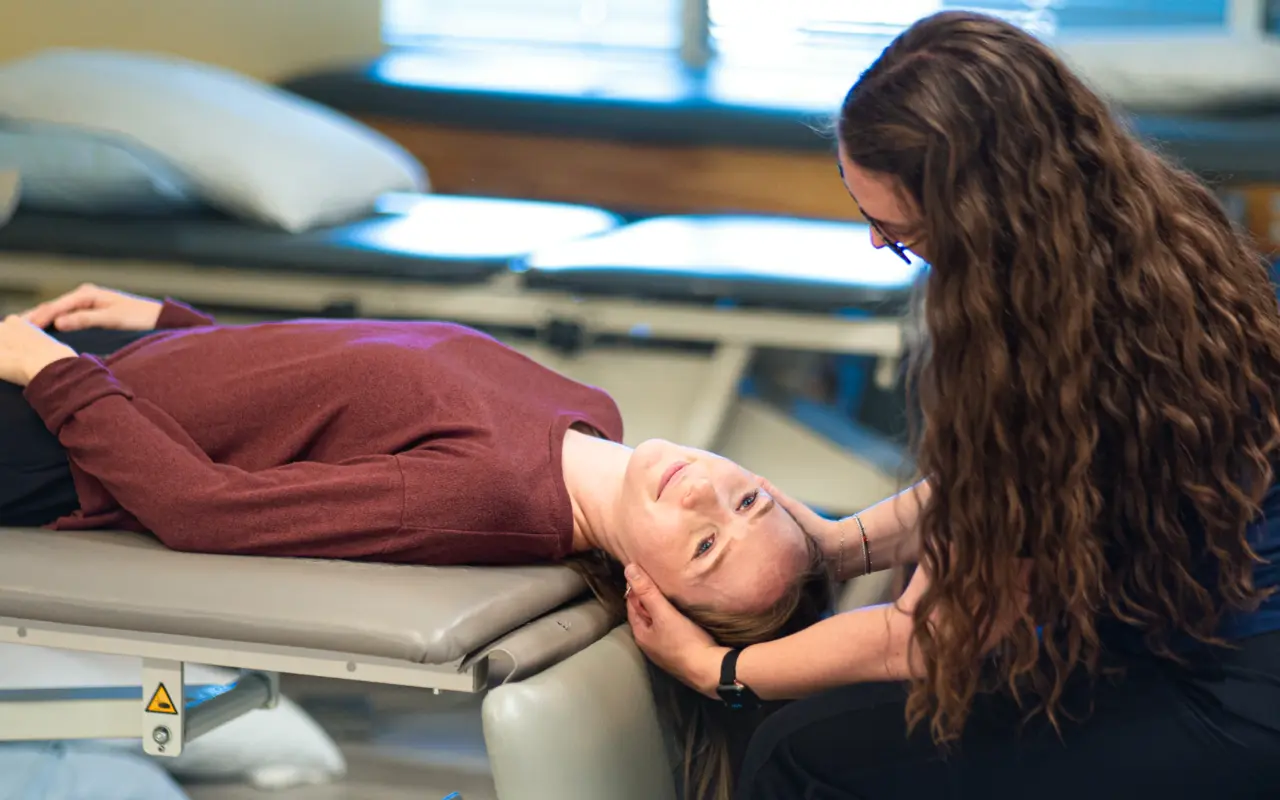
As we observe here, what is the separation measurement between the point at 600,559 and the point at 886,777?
500 millimetres

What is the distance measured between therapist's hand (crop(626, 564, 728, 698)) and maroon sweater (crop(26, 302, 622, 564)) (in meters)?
0.13

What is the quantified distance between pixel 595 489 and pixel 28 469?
0.70 metres

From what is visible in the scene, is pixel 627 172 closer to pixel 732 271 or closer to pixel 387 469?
pixel 732 271

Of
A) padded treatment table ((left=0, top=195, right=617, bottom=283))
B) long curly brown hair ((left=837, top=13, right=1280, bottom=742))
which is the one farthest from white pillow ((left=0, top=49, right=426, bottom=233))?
long curly brown hair ((left=837, top=13, right=1280, bottom=742))

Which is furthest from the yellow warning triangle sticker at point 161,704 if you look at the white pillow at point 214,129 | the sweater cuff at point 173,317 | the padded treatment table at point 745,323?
the white pillow at point 214,129

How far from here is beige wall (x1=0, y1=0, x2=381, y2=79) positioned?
362cm

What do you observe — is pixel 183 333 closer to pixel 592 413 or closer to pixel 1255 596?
pixel 592 413

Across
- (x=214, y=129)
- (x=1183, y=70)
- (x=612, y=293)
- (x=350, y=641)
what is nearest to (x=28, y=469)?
(x=350, y=641)

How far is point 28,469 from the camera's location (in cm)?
181

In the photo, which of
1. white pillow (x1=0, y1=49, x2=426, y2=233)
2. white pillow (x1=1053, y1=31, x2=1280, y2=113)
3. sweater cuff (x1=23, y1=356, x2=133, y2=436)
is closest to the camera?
sweater cuff (x1=23, y1=356, x2=133, y2=436)

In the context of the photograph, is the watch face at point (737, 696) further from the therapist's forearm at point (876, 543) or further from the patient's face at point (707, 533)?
the therapist's forearm at point (876, 543)

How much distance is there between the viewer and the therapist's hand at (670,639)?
1.58 metres

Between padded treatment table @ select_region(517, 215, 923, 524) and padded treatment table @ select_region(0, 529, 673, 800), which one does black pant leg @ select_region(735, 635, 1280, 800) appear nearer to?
padded treatment table @ select_region(0, 529, 673, 800)

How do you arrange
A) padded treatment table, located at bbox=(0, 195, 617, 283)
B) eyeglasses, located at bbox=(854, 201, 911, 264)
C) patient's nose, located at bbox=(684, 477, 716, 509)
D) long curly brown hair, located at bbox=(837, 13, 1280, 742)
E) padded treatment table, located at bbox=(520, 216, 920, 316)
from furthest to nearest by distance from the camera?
padded treatment table, located at bbox=(0, 195, 617, 283) < padded treatment table, located at bbox=(520, 216, 920, 316) < patient's nose, located at bbox=(684, 477, 716, 509) < eyeglasses, located at bbox=(854, 201, 911, 264) < long curly brown hair, located at bbox=(837, 13, 1280, 742)
